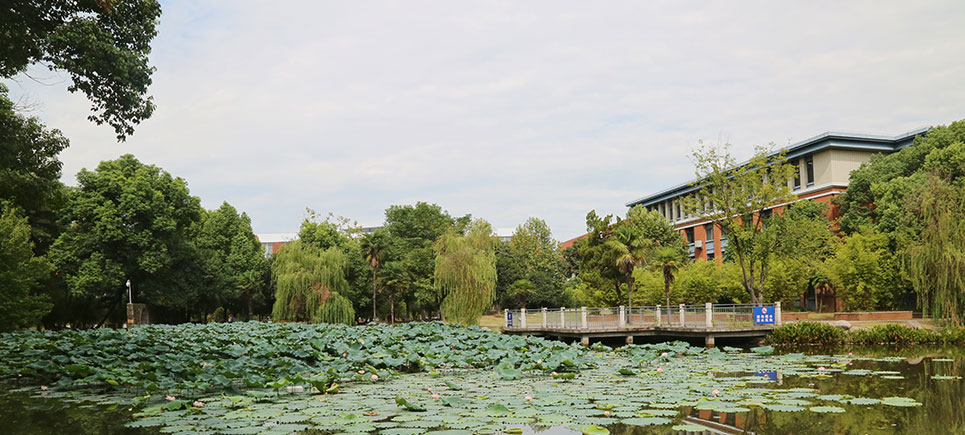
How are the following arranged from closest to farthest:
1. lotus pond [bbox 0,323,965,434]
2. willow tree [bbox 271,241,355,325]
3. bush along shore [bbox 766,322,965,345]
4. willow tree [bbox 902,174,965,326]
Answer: lotus pond [bbox 0,323,965,434] < bush along shore [bbox 766,322,965,345] < willow tree [bbox 902,174,965,326] < willow tree [bbox 271,241,355,325]

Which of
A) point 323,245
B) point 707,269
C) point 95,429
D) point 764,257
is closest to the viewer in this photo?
point 95,429

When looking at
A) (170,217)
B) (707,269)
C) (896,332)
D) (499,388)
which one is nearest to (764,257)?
(896,332)

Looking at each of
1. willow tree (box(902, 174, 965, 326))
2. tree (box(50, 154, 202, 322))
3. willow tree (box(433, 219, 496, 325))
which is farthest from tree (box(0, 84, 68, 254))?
willow tree (box(902, 174, 965, 326))

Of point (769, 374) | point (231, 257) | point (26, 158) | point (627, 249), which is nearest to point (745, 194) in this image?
point (627, 249)

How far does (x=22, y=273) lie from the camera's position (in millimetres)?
28078

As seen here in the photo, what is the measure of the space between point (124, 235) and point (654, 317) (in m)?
27.7

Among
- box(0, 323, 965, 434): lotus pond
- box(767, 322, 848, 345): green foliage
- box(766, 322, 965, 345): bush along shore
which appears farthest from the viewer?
box(767, 322, 848, 345): green foliage

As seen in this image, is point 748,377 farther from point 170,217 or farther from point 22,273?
point 170,217

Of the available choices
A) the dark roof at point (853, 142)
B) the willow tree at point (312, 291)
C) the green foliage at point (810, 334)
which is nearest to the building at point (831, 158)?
the dark roof at point (853, 142)

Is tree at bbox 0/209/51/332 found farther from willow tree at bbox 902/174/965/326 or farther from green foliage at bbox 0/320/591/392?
willow tree at bbox 902/174/965/326

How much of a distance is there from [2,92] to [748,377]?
60.9 ft

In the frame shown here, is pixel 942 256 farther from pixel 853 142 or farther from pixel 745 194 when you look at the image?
pixel 853 142

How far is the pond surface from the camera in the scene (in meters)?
6.90

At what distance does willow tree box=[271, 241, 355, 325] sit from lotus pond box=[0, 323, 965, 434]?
22930 mm
